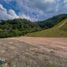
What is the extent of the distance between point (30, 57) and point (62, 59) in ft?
12.3

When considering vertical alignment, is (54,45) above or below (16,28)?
below

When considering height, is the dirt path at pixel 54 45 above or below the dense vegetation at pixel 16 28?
below

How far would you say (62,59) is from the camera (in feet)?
64.3

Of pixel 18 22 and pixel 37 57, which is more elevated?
pixel 18 22

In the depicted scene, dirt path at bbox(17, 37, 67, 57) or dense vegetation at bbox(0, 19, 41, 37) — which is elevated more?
dense vegetation at bbox(0, 19, 41, 37)

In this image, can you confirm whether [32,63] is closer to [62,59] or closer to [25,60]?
[25,60]

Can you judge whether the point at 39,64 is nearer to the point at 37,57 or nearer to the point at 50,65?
the point at 50,65

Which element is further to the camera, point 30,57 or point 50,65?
point 30,57

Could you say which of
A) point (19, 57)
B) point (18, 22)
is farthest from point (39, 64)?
point (18, 22)

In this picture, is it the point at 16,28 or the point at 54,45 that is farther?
the point at 16,28

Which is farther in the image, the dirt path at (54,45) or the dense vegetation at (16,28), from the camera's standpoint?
the dense vegetation at (16,28)

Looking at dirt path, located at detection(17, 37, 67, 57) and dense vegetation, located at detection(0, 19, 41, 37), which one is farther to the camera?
dense vegetation, located at detection(0, 19, 41, 37)

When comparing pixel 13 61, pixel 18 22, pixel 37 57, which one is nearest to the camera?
pixel 13 61

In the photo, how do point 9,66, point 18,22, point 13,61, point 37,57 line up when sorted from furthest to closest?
point 18,22 → point 37,57 → point 13,61 → point 9,66
